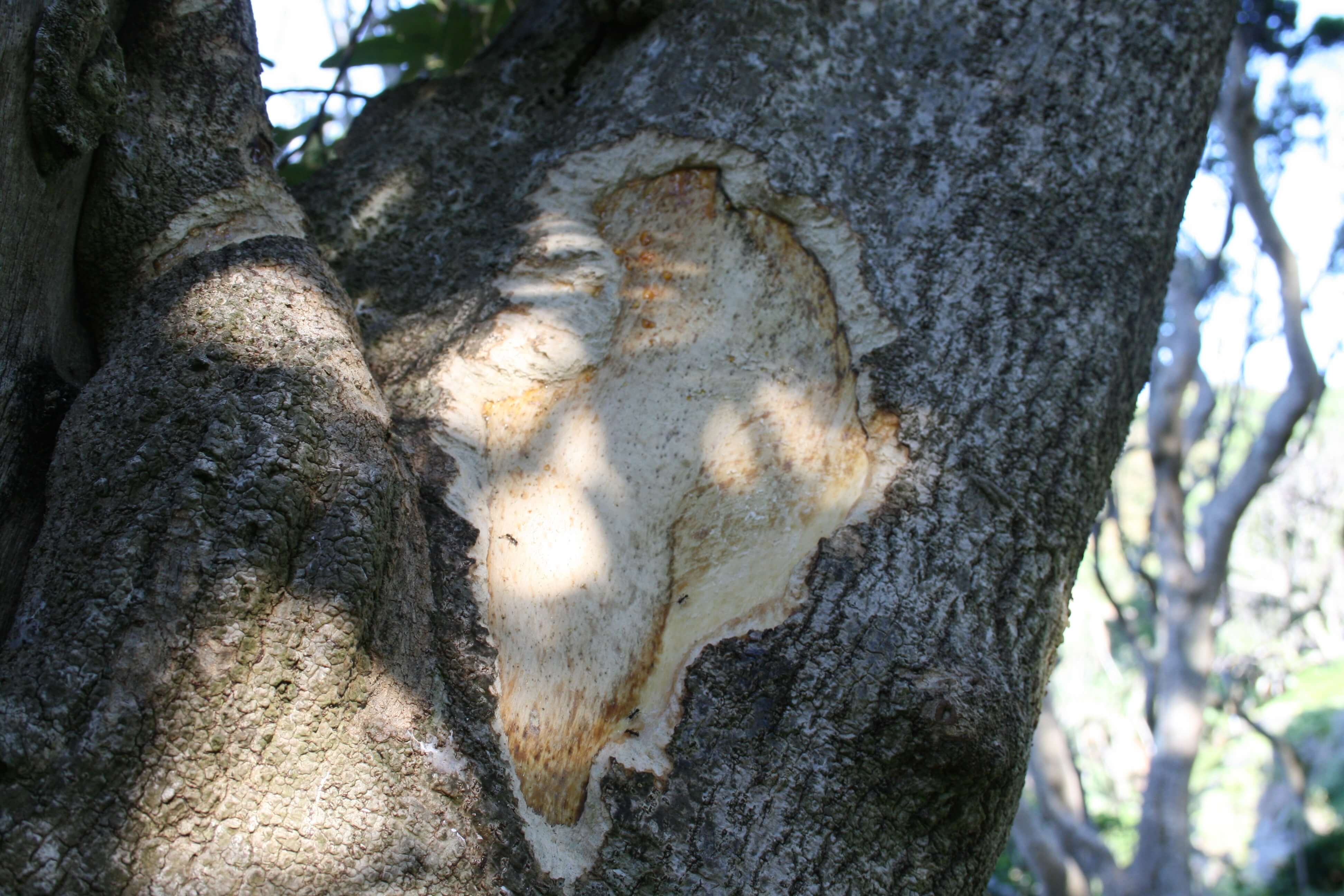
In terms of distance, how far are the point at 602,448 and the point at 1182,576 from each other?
4966 mm

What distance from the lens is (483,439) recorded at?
1.26 m

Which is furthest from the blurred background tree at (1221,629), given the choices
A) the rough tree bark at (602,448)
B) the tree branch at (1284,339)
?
the rough tree bark at (602,448)

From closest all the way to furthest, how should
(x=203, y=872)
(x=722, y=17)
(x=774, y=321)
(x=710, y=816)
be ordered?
(x=203, y=872) < (x=710, y=816) < (x=774, y=321) < (x=722, y=17)

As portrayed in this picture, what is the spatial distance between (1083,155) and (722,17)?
61cm

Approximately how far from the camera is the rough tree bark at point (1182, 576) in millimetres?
4793

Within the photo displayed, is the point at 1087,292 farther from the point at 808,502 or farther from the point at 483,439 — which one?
the point at 483,439

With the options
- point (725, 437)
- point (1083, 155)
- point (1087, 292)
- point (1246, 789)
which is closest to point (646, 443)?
point (725, 437)

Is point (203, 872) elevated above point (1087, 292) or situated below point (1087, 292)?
below

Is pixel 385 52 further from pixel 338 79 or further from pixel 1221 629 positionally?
pixel 1221 629

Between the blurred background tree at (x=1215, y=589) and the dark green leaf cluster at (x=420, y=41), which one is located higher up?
the dark green leaf cluster at (x=420, y=41)

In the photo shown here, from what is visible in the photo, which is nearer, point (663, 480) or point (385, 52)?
point (663, 480)

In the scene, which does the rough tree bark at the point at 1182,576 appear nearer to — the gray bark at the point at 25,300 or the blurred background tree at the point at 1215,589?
the blurred background tree at the point at 1215,589

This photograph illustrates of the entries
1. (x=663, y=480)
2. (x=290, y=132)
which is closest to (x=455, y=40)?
(x=290, y=132)

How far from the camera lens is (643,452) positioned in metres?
1.27
